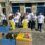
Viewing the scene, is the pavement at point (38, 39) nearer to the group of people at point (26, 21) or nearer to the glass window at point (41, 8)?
the group of people at point (26, 21)

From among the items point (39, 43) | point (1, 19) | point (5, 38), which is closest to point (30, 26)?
point (1, 19)

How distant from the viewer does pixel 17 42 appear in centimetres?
1353

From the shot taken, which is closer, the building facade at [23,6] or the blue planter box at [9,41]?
the blue planter box at [9,41]

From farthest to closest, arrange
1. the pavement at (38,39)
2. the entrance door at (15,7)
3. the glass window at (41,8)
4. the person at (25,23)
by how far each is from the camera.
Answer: the entrance door at (15,7)
the glass window at (41,8)
the person at (25,23)
the pavement at (38,39)

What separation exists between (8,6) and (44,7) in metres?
4.64

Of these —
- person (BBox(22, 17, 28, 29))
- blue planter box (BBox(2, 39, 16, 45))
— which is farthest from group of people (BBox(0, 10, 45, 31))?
blue planter box (BBox(2, 39, 16, 45))

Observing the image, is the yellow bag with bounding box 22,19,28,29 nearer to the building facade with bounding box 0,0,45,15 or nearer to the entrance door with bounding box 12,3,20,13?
the building facade with bounding box 0,0,45,15

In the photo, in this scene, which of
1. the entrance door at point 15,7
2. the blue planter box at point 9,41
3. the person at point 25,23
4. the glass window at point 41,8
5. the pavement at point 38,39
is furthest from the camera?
the entrance door at point 15,7

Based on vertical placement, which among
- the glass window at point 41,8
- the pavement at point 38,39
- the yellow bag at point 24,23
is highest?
the glass window at point 41,8

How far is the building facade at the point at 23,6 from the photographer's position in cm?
3519

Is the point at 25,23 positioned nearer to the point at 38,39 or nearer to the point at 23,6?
the point at 38,39

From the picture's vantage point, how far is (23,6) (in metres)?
35.5

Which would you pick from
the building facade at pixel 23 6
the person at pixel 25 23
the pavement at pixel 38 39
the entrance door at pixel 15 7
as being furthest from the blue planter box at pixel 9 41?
the entrance door at pixel 15 7

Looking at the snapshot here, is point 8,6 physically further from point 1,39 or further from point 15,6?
point 1,39
